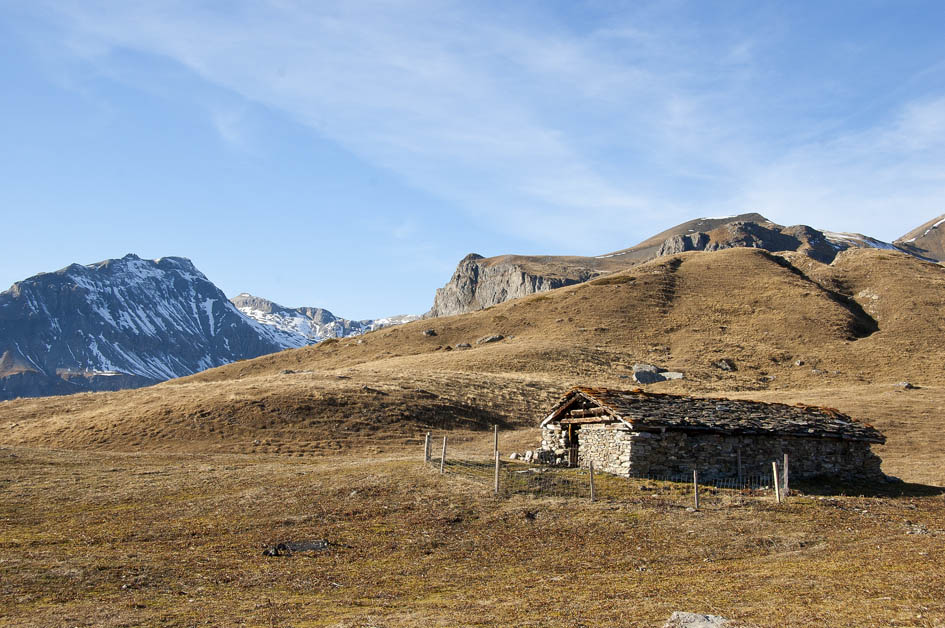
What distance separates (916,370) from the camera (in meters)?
A: 74.0

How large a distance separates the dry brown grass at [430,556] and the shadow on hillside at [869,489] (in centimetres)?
192

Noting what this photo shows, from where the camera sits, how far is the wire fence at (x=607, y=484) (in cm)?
2539

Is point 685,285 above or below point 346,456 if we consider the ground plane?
above

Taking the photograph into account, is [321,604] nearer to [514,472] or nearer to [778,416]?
[514,472]

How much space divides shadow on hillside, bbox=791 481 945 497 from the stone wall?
82cm

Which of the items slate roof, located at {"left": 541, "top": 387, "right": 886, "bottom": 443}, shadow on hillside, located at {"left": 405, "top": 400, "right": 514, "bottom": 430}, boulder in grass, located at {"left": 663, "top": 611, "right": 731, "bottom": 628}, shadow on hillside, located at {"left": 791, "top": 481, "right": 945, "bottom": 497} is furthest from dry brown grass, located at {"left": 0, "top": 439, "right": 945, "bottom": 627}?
shadow on hillside, located at {"left": 405, "top": 400, "right": 514, "bottom": 430}

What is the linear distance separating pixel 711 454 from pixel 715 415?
7.05 ft

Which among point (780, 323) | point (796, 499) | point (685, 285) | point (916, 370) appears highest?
point (685, 285)

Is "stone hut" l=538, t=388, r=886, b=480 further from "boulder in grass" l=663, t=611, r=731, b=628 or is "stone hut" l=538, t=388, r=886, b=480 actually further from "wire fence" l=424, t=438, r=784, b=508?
"boulder in grass" l=663, t=611, r=731, b=628

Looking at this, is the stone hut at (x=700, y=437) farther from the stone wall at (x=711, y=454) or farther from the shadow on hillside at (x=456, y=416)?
the shadow on hillside at (x=456, y=416)

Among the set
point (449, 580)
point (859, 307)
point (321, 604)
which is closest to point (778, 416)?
point (449, 580)

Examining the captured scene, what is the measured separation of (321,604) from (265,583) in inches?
93.5

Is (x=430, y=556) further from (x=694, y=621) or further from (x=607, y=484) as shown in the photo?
(x=607, y=484)

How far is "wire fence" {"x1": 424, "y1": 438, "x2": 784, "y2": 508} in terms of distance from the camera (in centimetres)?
2539
